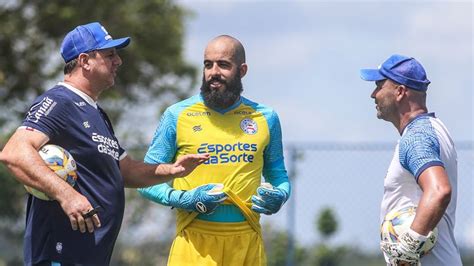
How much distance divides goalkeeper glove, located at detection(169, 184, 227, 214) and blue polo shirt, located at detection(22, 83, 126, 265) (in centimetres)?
67

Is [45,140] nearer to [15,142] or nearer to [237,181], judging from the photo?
[15,142]

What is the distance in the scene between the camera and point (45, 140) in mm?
6176

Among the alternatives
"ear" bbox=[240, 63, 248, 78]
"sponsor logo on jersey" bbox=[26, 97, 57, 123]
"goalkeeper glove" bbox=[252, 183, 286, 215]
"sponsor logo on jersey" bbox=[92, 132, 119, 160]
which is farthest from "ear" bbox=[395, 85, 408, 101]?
"sponsor logo on jersey" bbox=[26, 97, 57, 123]

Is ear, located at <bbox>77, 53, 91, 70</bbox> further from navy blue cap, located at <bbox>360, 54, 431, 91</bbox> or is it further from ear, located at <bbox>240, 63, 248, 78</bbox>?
navy blue cap, located at <bbox>360, 54, 431, 91</bbox>

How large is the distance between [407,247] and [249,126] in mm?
1769

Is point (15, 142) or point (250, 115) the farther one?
point (250, 115)

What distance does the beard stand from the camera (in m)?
7.30

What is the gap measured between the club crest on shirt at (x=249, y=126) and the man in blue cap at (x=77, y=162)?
1048 mm

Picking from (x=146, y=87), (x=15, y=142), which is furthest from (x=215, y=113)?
(x=146, y=87)

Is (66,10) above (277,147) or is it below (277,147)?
below

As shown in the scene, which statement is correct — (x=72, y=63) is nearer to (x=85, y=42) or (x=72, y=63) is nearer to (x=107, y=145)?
(x=85, y=42)

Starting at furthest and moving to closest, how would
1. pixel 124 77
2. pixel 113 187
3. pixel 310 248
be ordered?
pixel 124 77
pixel 310 248
pixel 113 187

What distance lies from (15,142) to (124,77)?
44.6 ft

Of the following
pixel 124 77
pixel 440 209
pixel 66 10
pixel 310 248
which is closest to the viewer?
pixel 440 209
